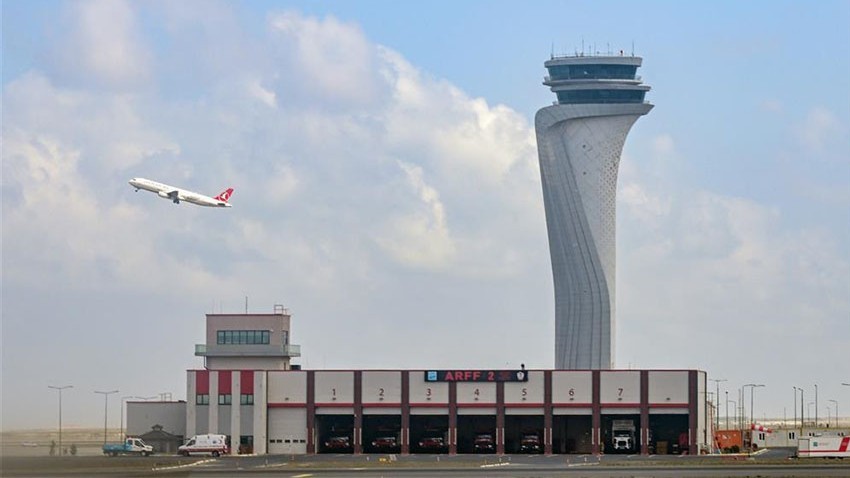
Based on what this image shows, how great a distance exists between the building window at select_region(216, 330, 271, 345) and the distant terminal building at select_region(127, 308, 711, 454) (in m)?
11.2

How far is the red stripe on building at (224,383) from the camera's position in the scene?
163 meters

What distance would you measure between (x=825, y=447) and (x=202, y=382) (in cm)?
6288

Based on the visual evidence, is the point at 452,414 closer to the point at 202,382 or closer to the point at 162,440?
the point at 202,382

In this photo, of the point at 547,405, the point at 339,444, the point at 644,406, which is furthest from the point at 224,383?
the point at 644,406

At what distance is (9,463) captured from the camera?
54.2 m

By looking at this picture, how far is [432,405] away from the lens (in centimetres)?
16175

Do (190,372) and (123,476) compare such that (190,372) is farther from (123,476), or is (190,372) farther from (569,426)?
(123,476)

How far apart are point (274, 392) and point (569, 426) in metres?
30.6

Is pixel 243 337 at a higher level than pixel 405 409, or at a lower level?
higher

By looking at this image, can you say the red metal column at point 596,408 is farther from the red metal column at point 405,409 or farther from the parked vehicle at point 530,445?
the red metal column at point 405,409

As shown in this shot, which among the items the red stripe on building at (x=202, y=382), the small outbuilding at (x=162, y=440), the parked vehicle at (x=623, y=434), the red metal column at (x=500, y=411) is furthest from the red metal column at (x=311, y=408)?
the parked vehicle at (x=623, y=434)

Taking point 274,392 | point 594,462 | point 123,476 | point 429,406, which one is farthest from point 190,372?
point 123,476

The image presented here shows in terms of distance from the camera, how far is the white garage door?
160500mm

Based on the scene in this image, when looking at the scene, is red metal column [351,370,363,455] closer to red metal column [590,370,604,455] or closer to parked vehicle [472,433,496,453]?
parked vehicle [472,433,496,453]
